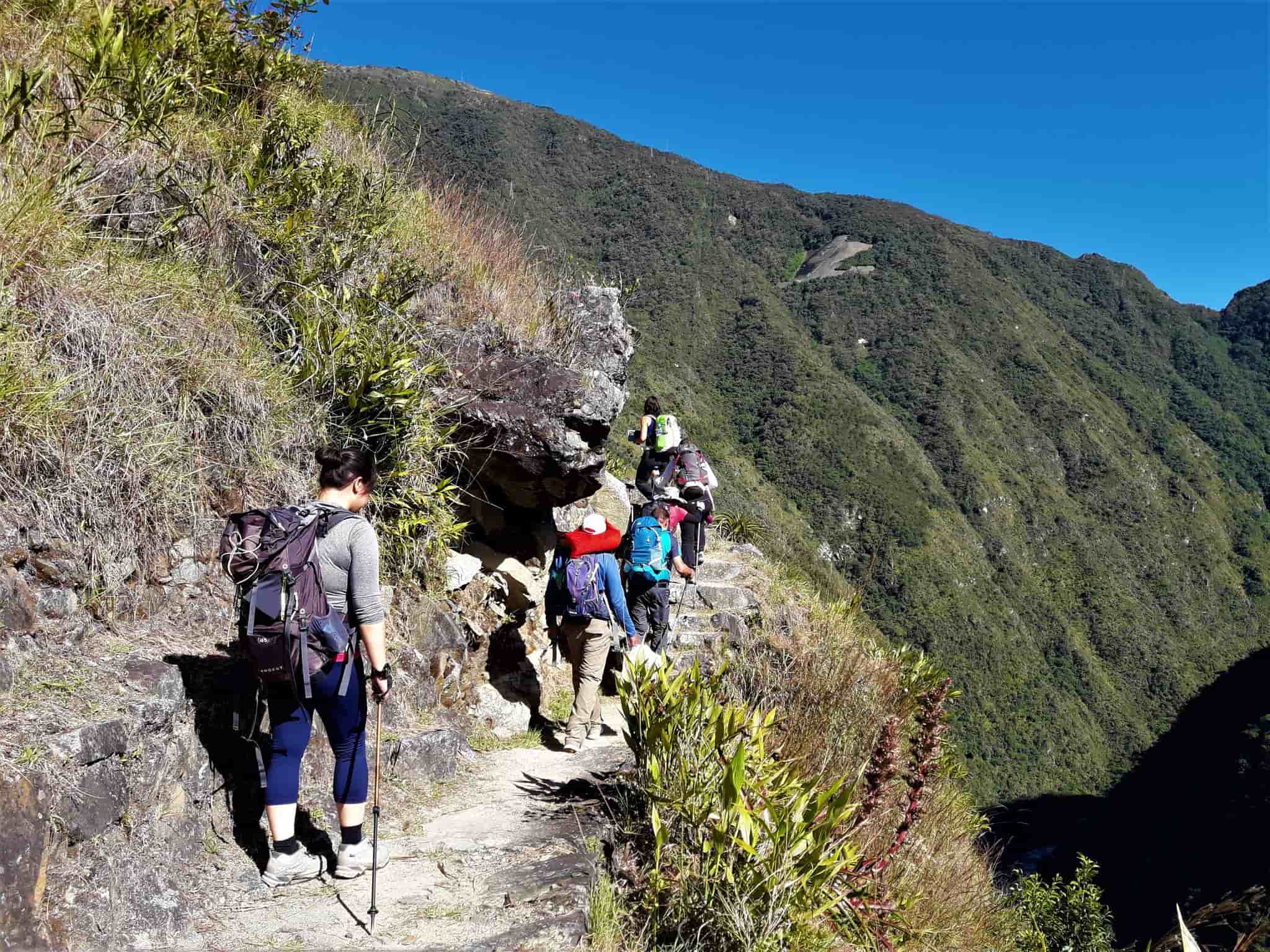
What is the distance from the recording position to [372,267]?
583 centimetres

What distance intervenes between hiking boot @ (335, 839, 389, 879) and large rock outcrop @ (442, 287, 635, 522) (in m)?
3.01

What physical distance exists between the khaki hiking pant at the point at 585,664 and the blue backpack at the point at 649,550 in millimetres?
974

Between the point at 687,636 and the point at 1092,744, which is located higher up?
the point at 687,636

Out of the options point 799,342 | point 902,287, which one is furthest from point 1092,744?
point 902,287

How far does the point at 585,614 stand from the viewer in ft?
17.1

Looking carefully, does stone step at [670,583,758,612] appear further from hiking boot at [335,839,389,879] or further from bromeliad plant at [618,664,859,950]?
hiking boot at [335,839,389,879]

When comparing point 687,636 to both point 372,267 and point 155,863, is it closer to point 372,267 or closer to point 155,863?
point 372,267

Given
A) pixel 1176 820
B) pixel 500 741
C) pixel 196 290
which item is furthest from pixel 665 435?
pixel 1176 820

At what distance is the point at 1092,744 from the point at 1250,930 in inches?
3148

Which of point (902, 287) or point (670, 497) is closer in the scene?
point (670, 497)

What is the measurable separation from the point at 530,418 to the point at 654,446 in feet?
7.26

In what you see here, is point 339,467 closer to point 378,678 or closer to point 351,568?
point 351,568

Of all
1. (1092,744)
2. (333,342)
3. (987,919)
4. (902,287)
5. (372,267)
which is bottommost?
(1092,744)

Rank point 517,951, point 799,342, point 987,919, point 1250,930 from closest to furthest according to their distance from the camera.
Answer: point 1250,930, point 517,951, point 987,919, point 799,342
